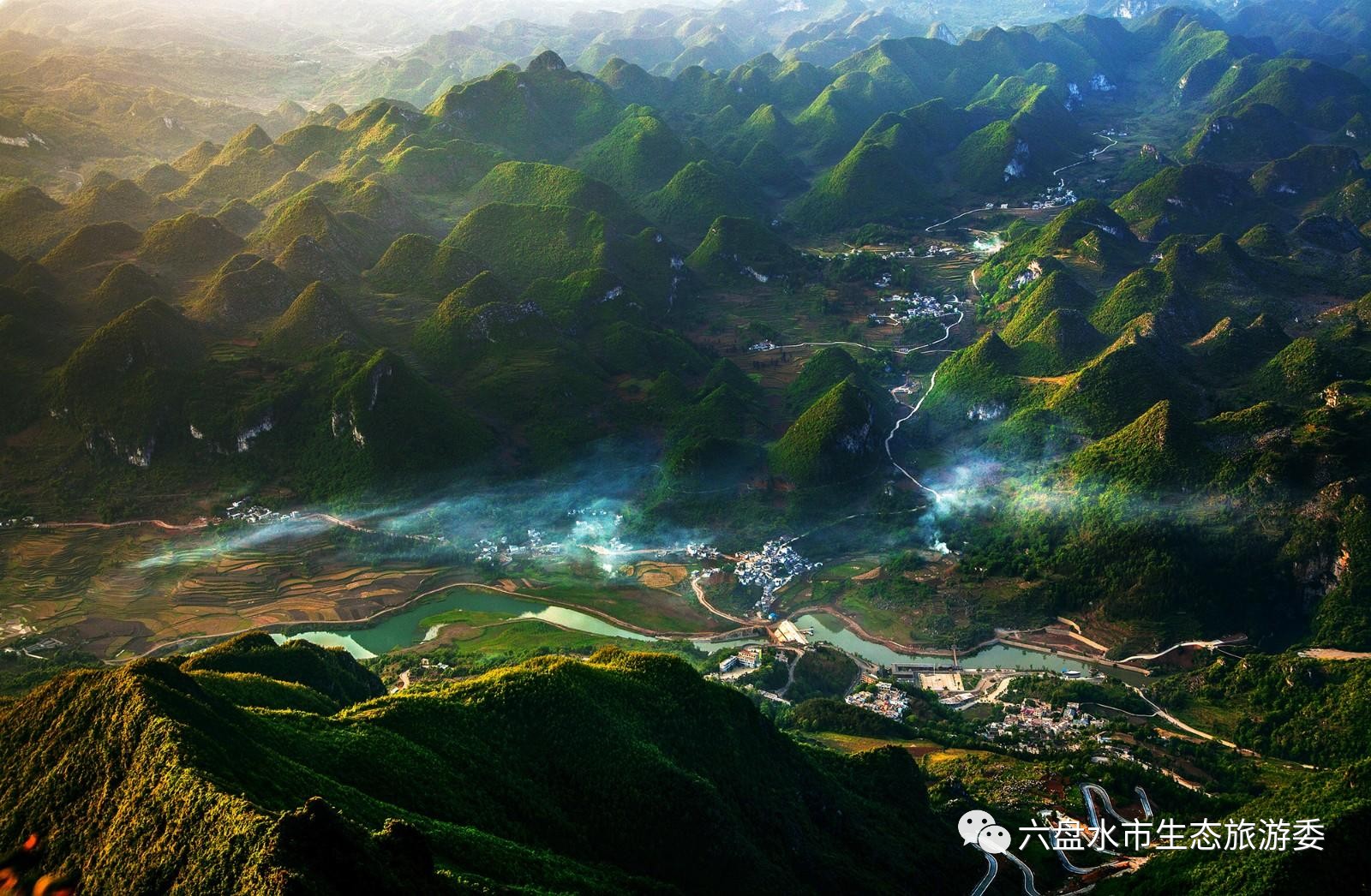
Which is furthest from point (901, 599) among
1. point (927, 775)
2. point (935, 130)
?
point (935, 130)

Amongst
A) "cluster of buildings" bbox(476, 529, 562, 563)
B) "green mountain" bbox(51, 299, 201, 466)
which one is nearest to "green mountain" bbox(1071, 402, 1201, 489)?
"cluster of buildings" bbox(476, 529, 562, 563)

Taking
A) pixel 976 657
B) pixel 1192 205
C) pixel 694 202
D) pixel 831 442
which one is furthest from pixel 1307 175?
pixel 976 657

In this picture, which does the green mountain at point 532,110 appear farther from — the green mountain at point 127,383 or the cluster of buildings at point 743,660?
the cluster of buildings at point 743,660

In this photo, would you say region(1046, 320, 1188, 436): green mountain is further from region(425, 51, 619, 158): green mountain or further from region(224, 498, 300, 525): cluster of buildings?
region(425, 51, 619, 158): green mountain

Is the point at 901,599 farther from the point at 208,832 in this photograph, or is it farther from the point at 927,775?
the point at 208,832

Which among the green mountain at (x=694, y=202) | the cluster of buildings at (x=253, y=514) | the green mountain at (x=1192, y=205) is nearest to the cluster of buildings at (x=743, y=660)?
the cluster of buildings at (x=253, y=514)

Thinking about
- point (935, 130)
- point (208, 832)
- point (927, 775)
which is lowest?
point (927, 775)
